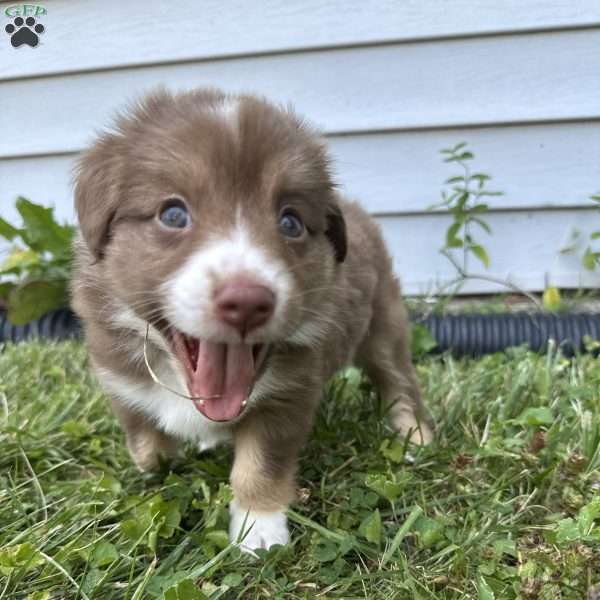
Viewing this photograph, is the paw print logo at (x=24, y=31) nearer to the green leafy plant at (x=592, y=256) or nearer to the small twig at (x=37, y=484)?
the small twig at (x=37, y=484)

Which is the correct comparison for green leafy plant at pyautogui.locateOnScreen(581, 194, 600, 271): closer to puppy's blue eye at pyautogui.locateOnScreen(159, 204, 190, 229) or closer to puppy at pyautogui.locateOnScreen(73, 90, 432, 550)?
puppy at pyautogui.locateOnScreen(73, 90, 432, 550)

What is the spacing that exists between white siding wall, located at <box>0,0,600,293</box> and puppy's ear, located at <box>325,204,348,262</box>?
255 centimetres

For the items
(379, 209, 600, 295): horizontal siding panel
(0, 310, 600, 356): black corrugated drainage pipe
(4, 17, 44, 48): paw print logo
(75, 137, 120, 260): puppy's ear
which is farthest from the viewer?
(379, 209, 600, 295): horizontal siding panel

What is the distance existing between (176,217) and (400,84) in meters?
3.16

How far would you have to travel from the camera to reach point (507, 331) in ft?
14.2

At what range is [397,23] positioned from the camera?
447 centimetres

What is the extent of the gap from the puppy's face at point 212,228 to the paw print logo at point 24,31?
10.1ft

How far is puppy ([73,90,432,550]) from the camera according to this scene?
1.84 meters

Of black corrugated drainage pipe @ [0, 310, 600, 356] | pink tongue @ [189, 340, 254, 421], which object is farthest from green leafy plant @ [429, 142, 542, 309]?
pink tongue @ [189, 340, 254, 421]

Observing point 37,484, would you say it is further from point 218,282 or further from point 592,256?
point 592,256

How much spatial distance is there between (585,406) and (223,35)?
3471mm

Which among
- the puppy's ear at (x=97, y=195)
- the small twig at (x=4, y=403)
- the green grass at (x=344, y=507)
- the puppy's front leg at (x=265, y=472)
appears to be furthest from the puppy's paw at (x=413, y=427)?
the small twig at (x=4, y=403)

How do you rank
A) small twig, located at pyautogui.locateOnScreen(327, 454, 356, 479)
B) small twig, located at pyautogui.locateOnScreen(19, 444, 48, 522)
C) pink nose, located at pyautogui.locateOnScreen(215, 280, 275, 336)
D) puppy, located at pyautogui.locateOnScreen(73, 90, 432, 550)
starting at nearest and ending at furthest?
1. pink nose, located at pyautogui.locateOnScreen(215, 280, 275, 336)
2. puppy, located at pyautogui.locateOnScreen(73, 90, 432, 550)
3. small twig, located at pyautogui.locateOnScreen(19, 444, 48, 522)
4. small twig, located at pyautogui.locateOnScreen(327, 454, 356, 479)

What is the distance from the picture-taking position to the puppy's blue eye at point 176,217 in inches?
77.8
